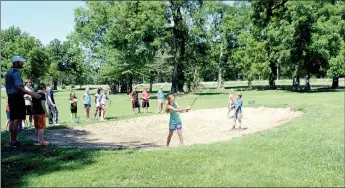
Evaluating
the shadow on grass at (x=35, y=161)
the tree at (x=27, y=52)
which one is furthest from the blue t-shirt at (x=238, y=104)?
the tree at (x=27, y=52)

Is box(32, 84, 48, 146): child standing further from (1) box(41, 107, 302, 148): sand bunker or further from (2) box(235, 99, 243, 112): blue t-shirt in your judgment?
(2) box(235, 99, 243, 112): blue t-shirt

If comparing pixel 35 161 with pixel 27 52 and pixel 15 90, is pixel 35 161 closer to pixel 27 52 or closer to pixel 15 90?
pixel 15 90

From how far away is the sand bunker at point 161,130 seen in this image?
16516 millimetres

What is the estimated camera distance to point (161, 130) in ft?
70.9

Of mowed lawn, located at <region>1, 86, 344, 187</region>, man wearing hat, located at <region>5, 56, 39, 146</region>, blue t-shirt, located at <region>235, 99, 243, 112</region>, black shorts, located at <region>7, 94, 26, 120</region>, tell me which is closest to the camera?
mowed lawn, located at <region>1, 86, 344, 187</region>

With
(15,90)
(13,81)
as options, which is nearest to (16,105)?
(15,90)

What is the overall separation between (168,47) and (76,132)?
3608 centimetres

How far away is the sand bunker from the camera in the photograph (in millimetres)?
16516

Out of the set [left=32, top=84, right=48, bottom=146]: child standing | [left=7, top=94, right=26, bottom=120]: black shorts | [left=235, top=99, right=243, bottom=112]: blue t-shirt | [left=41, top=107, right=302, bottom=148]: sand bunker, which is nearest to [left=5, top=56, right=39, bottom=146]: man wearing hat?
[left=7, top=94, right=26, bottom=120]: black shorts

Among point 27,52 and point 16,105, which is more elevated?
point 27,52

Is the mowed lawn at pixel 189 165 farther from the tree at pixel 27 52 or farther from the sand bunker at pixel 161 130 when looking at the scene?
the tree at pixel 27 52

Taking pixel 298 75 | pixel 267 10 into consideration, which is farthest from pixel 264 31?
pixel 298 75

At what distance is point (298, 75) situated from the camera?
171 ft

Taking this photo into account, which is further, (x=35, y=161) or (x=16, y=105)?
(x=16, y=105)
